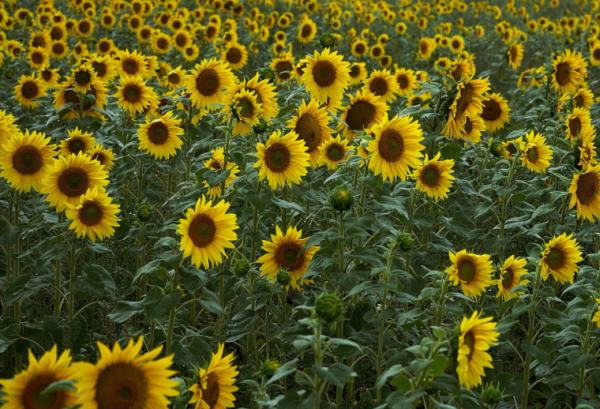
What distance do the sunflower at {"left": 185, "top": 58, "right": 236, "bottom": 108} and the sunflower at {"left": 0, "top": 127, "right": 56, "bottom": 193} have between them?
3.56 ft

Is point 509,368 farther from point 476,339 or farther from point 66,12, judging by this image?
point 66,12

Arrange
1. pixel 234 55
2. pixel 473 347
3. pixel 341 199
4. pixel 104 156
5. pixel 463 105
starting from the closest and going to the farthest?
pixel 473 347 < pixel 341 199 < pixel 463 105 < pixel 104 156 < pixel 234 55

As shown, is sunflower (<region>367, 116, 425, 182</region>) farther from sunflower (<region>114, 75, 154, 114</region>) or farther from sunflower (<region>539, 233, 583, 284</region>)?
sunflower (<region>114, 75, 154, 114</region>)

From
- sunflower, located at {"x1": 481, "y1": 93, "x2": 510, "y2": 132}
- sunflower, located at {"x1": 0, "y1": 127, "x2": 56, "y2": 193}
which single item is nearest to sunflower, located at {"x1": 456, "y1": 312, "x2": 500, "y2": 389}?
sunflower, located at {"x1": 0, "y1": 127, "x2": 56, "y2": 193}

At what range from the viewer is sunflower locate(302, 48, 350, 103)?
4.02 meters

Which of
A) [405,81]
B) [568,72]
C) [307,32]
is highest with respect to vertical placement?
[307,32]

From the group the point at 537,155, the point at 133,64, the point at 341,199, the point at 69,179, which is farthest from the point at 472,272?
the point at 133,64

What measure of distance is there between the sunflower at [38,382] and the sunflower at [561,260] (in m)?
2.27

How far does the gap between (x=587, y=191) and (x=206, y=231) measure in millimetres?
2172

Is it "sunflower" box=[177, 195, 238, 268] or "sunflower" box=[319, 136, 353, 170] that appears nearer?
"sunflower" box=[177, 195, 238, 268]

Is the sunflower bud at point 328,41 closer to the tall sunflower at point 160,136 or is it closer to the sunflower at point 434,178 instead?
the tall sunflower at point 160,136

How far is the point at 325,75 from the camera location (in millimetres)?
4031

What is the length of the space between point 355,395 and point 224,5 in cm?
963

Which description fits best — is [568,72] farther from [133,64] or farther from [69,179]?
[69,179]
